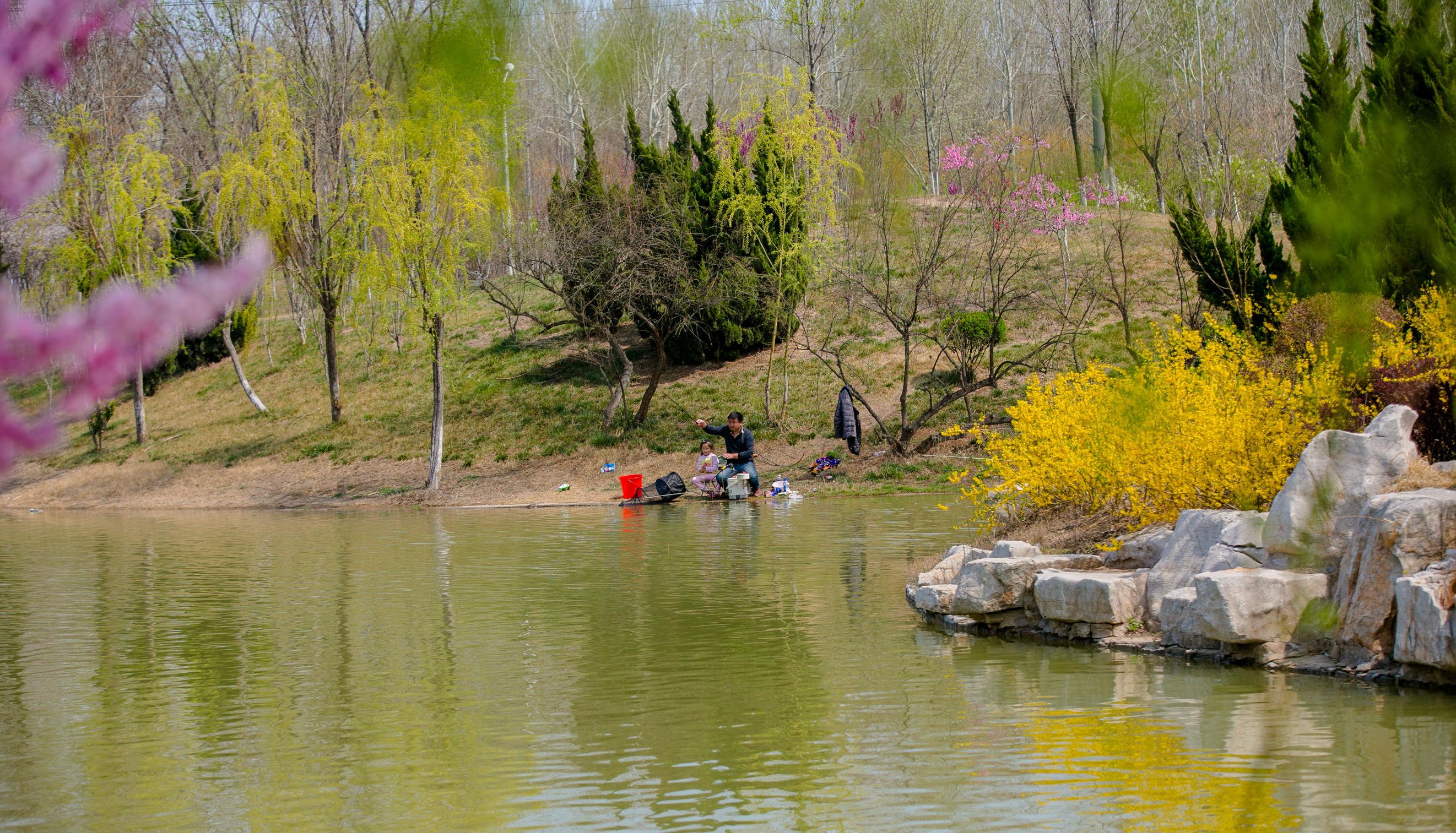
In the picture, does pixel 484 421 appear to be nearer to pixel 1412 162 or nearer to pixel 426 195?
pixel 426 195

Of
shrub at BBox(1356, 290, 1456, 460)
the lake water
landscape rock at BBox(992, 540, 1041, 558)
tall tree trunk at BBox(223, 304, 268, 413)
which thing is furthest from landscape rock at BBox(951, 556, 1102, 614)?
tall tree trunk at BBox(223, 304, 268, 413)

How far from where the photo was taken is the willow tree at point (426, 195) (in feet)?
85.4

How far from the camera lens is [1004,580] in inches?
414

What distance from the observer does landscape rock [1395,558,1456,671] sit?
754cm

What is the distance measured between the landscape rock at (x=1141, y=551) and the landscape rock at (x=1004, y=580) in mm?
202

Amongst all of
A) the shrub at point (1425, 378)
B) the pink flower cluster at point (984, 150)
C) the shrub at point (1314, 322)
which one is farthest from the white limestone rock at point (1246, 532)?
the pink flower cluster at point (984, 150)

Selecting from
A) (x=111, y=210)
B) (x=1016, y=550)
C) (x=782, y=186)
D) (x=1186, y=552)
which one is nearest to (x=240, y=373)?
(x=111, y=210)

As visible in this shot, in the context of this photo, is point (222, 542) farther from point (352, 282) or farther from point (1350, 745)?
point (1350, 745)

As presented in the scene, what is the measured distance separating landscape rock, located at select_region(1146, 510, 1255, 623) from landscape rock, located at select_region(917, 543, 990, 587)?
183 centimetres

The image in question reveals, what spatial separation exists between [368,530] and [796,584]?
1008 cm

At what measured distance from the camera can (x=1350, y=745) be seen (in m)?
6.72

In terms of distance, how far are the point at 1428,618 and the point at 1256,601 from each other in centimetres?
128

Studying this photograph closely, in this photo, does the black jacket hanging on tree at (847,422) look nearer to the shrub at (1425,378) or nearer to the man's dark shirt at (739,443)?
the man's dark shirt at (739,443)

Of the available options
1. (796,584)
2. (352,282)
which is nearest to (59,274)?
(352,282)
